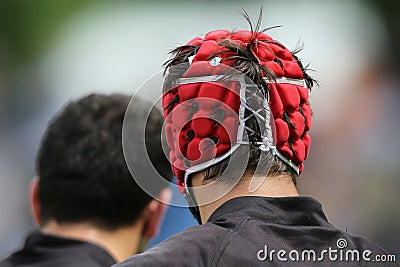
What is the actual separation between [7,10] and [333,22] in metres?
2.41

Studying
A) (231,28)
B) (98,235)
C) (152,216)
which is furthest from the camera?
(231,28)

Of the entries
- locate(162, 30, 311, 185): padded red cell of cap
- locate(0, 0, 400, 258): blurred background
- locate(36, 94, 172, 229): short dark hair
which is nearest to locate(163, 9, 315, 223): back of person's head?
locate(162, 30, 311, 185): padded red cell of cap

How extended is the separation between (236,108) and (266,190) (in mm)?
181

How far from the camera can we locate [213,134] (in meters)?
1.56

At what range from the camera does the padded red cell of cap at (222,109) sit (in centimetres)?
155

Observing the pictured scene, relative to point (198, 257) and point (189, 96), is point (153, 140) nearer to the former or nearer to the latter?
point (189, 96)

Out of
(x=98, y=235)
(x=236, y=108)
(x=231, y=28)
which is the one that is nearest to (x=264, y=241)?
(x=236, y=108)

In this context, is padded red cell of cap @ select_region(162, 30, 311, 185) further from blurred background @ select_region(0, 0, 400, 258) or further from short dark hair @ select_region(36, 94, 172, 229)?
blurred background @ select_region(0, 0, 400, 258)

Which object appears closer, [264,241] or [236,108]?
[264,241]

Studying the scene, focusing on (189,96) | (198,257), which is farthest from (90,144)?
(198,257)

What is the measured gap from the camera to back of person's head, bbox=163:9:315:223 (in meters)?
1.54

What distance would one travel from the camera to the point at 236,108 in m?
1.55

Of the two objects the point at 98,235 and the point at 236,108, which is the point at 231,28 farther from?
the point at 236,108

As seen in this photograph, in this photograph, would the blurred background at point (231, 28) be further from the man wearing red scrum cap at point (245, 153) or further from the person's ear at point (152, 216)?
the man wearing red scrum cap at point (245, 153)
